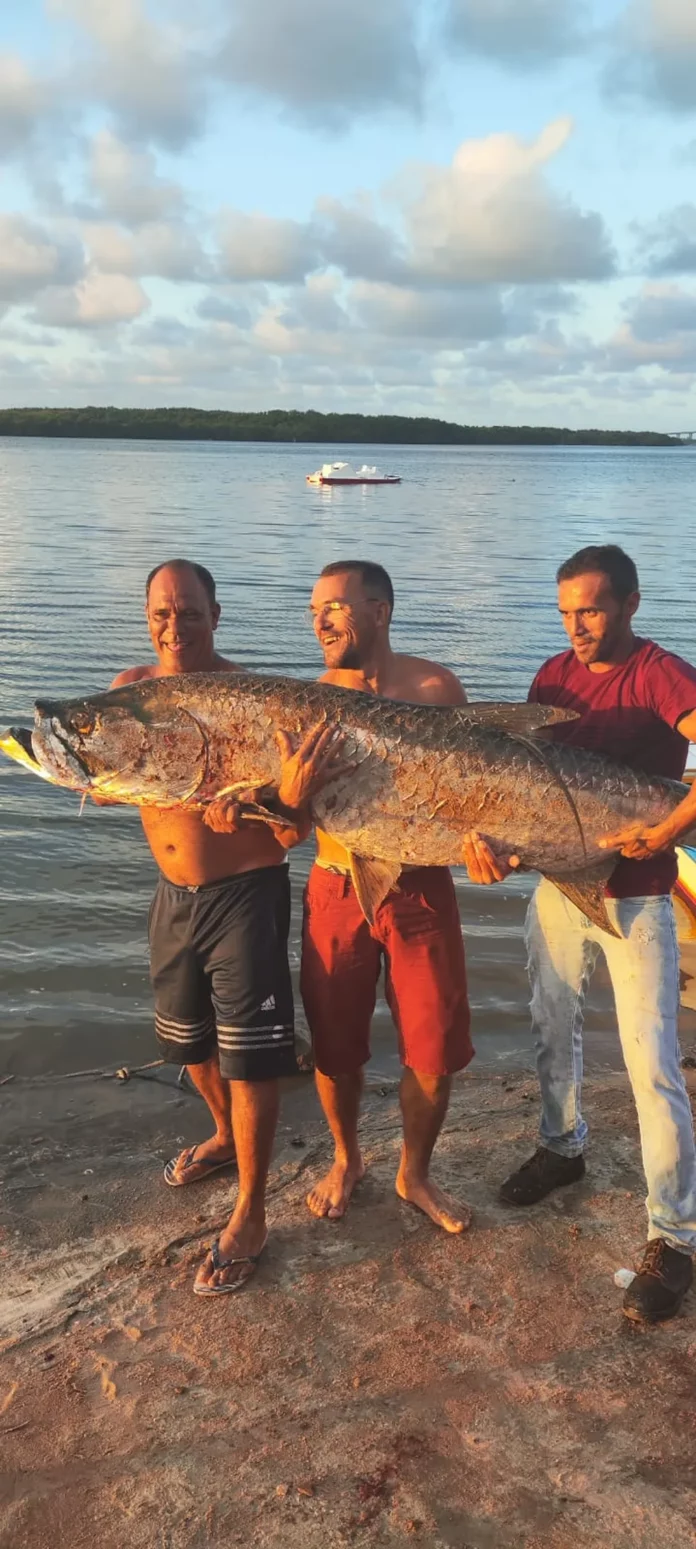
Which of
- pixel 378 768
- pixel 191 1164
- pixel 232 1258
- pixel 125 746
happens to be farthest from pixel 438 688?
pixel 191 1164

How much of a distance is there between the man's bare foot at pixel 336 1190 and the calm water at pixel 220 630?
1671 millimetres

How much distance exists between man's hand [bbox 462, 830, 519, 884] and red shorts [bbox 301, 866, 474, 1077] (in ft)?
0.90

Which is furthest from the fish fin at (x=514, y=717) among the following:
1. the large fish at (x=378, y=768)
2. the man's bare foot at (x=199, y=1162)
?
the man's bare foot at (x=199, y=1162)

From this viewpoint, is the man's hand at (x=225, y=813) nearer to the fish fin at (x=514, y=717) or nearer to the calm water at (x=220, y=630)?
the fish fin at (x=514, y=717)

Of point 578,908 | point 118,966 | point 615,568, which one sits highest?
point 615,568

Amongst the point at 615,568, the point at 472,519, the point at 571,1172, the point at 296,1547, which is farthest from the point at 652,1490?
the point at 472,519

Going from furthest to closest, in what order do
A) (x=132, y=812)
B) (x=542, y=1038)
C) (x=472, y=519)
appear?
(x=472, y=519) → (x=132, y=812) → (x=542, y=1038)

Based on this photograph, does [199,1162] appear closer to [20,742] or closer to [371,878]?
[371,878]

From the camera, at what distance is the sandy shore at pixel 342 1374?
2.85 m

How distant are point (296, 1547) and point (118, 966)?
4.87 m

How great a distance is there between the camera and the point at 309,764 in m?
3.68

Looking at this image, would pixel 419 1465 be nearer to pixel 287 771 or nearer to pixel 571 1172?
pixel 571 1172

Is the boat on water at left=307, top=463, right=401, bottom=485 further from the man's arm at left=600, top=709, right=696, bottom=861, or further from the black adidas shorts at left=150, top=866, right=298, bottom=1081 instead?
the man's arm at left=600, top=709, right=696, bottom=861

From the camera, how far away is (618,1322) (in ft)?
12.0
